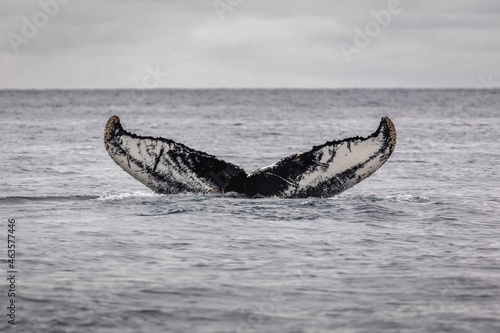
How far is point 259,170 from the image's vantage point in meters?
12.2

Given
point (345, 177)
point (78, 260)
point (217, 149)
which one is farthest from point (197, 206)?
point (217, 149)

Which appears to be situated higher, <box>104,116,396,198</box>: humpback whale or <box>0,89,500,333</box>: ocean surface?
<box>104,116,396,198</box>: humpback whale

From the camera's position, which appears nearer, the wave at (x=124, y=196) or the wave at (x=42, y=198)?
the wave at (x=42, y=198)

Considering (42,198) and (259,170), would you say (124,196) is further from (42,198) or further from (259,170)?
(259,170)

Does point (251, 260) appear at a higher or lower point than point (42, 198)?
lower

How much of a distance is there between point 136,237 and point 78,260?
1447mm

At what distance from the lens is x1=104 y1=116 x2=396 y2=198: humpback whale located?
38.7 ft

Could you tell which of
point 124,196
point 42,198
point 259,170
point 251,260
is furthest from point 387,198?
point 42,198

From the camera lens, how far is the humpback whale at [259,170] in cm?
1178

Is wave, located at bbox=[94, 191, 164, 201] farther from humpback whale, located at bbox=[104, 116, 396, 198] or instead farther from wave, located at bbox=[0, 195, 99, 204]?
humpback whale, located at bbox=[104, 116, 396, 198]

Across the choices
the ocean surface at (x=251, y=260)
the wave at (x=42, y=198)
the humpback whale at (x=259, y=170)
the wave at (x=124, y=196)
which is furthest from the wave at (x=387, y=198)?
the wave at (x=42, y=198)

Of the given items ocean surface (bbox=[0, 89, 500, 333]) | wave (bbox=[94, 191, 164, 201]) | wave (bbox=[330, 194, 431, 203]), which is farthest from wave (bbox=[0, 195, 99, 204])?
wave (bbox=[330, 194, 431, 203])

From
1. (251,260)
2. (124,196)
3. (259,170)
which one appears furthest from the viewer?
(124,196)

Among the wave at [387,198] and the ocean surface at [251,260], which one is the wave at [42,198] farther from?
the wave at [387,198]
